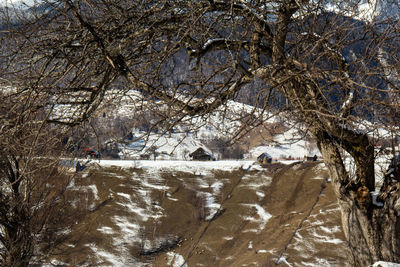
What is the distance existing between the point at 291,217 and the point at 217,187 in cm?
732

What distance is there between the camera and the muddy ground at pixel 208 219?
57.1 feet

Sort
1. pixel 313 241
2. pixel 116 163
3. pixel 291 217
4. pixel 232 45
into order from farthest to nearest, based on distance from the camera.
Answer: pixel 116 163
pixel 291 217
pixel 313 241
pixel 232 45

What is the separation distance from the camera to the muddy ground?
1739 centimetres

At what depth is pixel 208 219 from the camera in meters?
22.4

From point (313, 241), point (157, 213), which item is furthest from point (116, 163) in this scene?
point (313, 241)

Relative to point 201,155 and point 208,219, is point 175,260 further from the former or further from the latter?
point 201,155

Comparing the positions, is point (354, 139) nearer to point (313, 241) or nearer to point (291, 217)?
point (313, 241)

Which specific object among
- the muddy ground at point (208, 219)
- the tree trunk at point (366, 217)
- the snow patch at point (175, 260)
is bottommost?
the snow patch at point (175, 260)

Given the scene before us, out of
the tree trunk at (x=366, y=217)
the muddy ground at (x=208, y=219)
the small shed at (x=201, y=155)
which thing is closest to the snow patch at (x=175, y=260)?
the muddy ground at (x=208, y=219)

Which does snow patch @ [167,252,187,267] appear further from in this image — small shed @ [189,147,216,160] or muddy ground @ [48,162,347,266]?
small shed @ [189,147,216,160]

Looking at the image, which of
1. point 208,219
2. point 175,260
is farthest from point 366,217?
point 208,219

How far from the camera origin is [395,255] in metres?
3.11

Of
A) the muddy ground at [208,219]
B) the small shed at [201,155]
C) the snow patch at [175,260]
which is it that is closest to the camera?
the muddy ground at [208,219]

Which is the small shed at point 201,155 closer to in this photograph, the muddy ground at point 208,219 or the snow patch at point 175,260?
the muddy ground at point 208,219
